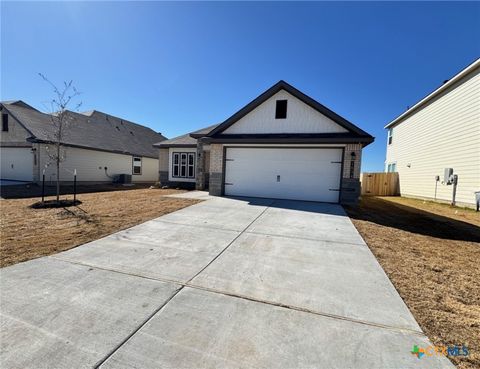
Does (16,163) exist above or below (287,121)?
below

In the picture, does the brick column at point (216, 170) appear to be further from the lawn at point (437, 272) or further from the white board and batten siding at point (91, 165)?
the white board and batten siding at point (91, 165)

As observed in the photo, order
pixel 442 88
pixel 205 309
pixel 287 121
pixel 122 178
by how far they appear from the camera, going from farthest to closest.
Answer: pixel 122 178 → pixel 442 88 → pixel 287 121 → pixel 205 309

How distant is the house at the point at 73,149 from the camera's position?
15.0m

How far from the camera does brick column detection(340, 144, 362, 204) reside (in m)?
9.58

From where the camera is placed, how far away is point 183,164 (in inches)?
610

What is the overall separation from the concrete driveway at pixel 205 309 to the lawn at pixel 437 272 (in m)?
0.22

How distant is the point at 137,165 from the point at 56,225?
1758 cm

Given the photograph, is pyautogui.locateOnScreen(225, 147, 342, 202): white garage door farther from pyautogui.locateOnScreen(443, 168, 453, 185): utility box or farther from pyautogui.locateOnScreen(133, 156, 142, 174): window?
pyautogui.locateOnScreen(133, 156, 142, 174): window

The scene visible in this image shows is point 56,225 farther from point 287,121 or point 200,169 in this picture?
point 287,121

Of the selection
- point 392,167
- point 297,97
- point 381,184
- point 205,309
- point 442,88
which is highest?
point 442,88

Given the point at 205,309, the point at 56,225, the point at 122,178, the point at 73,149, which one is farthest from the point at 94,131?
the point at 205,309

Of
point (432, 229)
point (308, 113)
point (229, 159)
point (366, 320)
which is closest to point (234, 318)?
point (366, 320)

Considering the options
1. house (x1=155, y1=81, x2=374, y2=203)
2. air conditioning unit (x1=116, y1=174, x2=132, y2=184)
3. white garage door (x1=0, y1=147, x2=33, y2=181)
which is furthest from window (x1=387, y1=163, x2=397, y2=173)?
white garage door (x1=0, y1=147, x2=33, y2=181)

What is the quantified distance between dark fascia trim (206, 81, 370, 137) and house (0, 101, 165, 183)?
895 centimetres
